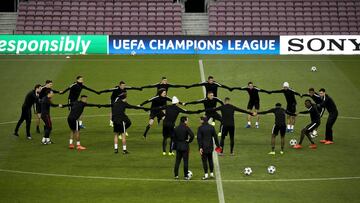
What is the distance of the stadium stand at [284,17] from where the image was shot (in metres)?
56.9

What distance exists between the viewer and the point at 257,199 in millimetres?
23922

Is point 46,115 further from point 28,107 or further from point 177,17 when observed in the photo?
point 177,17

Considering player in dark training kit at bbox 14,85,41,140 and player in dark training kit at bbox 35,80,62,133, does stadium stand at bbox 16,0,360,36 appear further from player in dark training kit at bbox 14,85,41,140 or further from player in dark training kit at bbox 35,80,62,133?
player in dark training kit at bbox 14,85,41,140

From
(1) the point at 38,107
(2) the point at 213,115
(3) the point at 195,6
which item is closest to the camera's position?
(2) the point at 213,115

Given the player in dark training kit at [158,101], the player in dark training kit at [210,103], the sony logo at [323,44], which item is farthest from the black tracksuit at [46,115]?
the sony logo at [323,44]

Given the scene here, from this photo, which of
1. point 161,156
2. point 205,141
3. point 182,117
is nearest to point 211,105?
point 161,156

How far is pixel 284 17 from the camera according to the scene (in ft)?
189

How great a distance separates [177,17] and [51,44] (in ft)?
33.3

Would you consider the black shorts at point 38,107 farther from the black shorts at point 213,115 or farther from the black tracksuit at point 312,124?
the black tracksuit at point 312,124

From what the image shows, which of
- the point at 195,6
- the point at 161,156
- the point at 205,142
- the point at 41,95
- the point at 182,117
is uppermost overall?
the point at 195,6

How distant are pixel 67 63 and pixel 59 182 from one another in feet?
81.6

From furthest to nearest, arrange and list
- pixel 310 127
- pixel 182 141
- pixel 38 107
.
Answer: pixel 38 107 → pixel 310 127 → pixel 182 141

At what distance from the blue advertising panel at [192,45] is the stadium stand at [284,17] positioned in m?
3.71

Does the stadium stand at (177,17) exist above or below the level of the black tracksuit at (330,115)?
above
